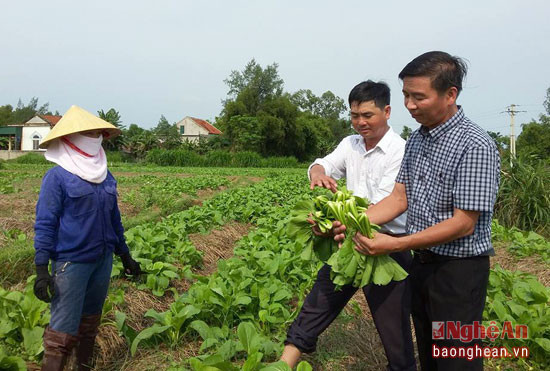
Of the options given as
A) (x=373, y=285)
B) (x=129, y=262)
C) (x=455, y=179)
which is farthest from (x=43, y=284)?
(x=455, y=179)

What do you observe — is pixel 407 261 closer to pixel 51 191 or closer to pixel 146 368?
pixel 146 368

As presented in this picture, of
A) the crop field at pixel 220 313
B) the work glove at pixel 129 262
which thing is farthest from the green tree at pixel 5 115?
the work glove at pixel 129 262

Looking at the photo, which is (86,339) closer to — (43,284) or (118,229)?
(43,284)

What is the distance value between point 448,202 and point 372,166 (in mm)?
803

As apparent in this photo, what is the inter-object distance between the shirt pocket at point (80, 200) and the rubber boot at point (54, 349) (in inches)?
31.1

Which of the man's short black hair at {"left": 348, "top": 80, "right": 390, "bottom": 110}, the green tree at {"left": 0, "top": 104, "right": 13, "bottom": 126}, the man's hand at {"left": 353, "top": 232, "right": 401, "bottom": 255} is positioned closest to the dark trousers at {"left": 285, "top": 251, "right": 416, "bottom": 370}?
the man's hand at {"left": 353, "top": 232, "right": 401, "bottom": 255}

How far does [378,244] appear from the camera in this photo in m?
2.25

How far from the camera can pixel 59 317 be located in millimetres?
2844

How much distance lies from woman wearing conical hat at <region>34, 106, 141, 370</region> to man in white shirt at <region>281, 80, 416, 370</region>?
1439mm

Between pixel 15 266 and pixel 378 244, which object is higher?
pixel 378 244

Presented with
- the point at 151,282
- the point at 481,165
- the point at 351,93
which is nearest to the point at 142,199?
the point at 151,282

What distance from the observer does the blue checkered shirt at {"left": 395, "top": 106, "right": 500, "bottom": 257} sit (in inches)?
79.2

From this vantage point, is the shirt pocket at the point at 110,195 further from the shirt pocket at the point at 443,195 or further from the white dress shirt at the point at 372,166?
the shirt pocket at the point at 443,195

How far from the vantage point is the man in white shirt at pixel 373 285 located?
2621 mm
